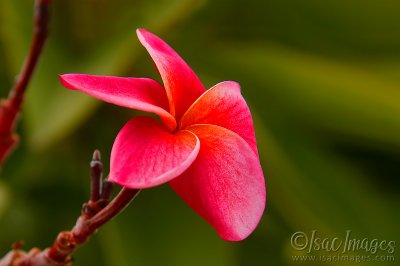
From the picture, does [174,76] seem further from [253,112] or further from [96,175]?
[253,112]

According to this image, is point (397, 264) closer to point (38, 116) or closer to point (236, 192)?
point (38, 116)

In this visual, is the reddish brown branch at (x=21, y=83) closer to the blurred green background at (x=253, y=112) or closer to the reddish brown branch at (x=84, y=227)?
the reddish brown branch at (x=84, y=227)

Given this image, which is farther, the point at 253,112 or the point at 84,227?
the point at 253,112

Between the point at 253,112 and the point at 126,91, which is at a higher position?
the point at 126,91

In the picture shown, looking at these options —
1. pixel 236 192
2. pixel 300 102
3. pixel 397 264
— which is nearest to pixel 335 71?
pixel 300 102

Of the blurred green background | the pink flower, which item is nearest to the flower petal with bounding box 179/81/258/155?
the pink flower

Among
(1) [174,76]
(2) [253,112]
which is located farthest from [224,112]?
(2) [253,112]

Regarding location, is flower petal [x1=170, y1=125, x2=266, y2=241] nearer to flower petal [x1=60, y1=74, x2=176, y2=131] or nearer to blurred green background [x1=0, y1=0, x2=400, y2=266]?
flower petal [x1=60, y1=74, x2=176, y2=131]
